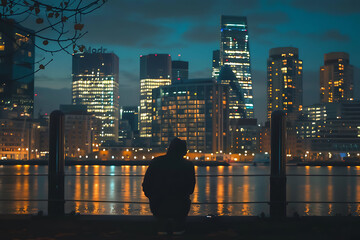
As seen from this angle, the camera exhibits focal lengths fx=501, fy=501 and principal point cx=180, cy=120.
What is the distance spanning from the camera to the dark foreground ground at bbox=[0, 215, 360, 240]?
8.16 metres

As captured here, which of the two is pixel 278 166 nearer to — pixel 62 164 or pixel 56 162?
pixel 62 164

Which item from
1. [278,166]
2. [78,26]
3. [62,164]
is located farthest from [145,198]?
[78,26]

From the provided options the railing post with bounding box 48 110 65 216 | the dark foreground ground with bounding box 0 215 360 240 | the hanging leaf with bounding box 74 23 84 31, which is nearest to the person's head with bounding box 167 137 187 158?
the dark foreground ground with bounding box 0 215 360 240

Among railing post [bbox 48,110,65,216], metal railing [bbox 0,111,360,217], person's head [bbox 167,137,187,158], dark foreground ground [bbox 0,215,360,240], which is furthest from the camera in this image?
railing post [bbox 48,110,65,216]

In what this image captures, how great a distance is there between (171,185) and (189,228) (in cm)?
99

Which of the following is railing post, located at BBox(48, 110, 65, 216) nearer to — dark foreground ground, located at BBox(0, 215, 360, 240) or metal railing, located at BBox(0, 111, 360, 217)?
metal railing, located at BBox(0, 111, 360, 217)

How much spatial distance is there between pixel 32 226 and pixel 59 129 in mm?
3305

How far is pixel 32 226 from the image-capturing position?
30.6 feet

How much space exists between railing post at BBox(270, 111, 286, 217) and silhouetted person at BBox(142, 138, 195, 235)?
346 centimetres

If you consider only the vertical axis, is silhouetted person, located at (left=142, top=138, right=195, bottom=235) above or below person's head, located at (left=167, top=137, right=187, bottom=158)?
below

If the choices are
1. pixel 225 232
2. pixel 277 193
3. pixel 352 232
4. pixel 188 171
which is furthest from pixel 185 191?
pixel 277 193

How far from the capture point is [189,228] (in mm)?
8773

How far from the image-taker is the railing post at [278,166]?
1120cm

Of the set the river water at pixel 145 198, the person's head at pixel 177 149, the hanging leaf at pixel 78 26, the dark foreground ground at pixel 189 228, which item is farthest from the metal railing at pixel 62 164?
the hanging leaf at pixel 78 26
